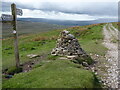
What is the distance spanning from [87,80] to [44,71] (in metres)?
3.36

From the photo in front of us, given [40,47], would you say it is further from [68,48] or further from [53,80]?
[53,80]

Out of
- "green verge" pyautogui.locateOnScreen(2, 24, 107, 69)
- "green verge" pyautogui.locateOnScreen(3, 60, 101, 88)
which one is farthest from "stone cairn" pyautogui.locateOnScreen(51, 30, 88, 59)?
"green verge" pyautogui.locateOnScreen(3, 60, 101, 88)

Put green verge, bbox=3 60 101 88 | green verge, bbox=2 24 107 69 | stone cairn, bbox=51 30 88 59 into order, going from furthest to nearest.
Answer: green verge, bbox=2 24 107 69
stone cairn, bbox=51 30 88 59
green verge, bbox=3 60 101 88

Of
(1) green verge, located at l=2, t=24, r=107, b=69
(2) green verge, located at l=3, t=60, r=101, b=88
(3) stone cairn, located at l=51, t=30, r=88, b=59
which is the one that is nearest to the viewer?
(2) green verge, located at l=3, t=60, r=101, b=88

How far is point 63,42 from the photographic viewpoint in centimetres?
2184

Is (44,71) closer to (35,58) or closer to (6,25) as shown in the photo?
(6,25)

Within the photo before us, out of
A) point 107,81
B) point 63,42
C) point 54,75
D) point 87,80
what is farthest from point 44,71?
point 63,42

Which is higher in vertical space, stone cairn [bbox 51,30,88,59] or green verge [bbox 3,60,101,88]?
stone cairn [bbox 51,30,88,59]

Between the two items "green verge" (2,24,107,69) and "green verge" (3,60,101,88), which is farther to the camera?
"green verge" (2,24,107,69)

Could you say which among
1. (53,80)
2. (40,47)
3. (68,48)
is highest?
(68,48)

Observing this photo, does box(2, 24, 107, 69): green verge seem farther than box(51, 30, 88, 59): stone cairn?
Yes

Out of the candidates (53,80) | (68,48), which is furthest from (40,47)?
(53,80)

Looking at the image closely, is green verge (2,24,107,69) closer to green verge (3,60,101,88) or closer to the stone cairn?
the stone cairn

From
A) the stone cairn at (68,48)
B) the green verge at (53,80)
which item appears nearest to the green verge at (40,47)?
the stone cairn at (68,48)
